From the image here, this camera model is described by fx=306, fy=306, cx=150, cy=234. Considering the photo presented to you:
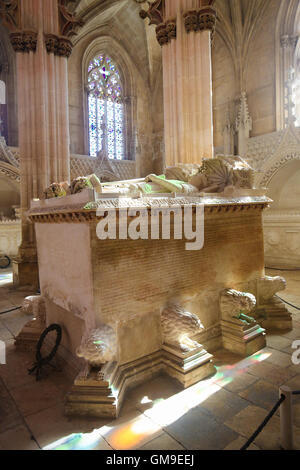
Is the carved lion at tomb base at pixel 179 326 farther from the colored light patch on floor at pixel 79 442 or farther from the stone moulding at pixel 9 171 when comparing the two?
the stone moulding at pixel 9 171

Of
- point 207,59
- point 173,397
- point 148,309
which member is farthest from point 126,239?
point 207,59

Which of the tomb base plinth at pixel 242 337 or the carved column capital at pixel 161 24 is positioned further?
the carved column capital at pixel 161 24

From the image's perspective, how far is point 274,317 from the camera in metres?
4.11

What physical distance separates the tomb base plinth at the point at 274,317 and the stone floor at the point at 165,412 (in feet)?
2.27

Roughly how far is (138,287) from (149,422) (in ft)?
3.64

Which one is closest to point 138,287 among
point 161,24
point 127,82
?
point 161,24

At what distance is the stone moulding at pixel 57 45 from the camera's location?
22.2ft

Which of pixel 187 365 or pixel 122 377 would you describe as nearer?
pixel 122 377

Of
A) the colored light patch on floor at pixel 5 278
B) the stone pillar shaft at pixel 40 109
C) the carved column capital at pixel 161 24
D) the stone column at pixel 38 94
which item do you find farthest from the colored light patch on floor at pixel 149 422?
the colored light patch on floor at pixel 5 278

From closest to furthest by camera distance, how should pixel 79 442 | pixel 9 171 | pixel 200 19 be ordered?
pixel 79 442 → pixel 200 19 → pixel 9 171

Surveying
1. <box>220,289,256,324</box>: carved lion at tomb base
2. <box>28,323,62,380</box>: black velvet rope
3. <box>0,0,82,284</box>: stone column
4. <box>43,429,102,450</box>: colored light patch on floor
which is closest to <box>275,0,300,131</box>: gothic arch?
<box>0,0,82,284</box>: stone column

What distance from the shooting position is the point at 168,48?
5797 millimetres

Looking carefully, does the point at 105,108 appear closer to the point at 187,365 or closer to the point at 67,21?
the point at 67,21

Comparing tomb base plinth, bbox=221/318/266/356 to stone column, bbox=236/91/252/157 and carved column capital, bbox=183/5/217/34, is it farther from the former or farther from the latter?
stone column, bbox=236/91/252/157
